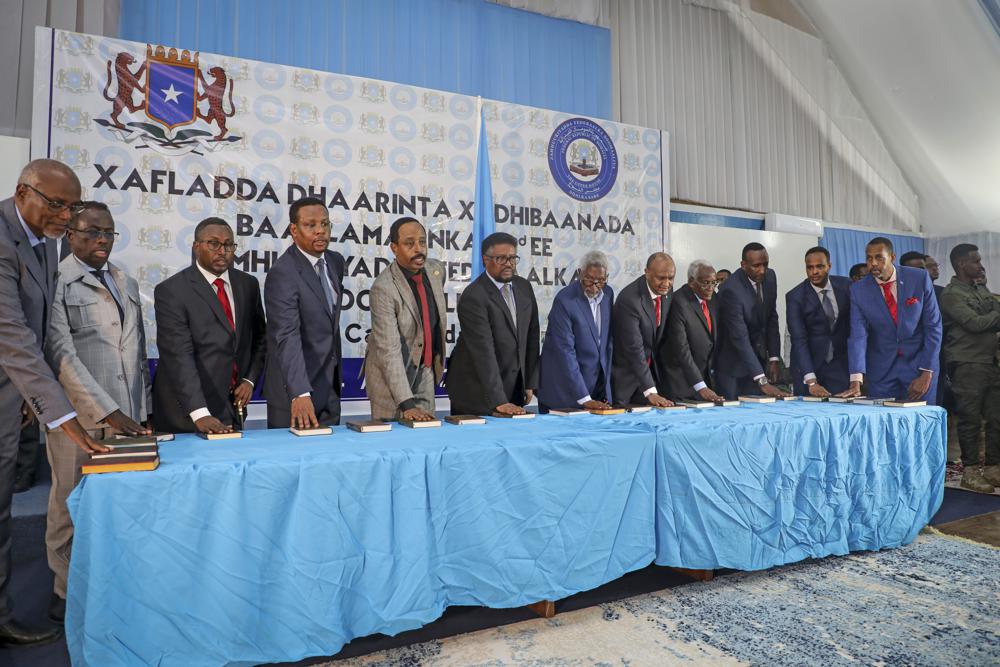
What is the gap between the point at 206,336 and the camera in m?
2.35

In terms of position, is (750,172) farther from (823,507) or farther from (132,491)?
(132,491)

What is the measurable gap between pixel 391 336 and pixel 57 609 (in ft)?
4.54

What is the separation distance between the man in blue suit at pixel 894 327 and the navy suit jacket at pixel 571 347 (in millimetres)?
1361

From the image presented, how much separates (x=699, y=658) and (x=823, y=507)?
990 millimetres

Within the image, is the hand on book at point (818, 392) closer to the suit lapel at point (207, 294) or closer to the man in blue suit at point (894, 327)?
the man in blue suit at point (894, 327)

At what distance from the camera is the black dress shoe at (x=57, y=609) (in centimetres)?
200

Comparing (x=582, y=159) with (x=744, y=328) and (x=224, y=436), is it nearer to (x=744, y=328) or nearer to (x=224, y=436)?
(x=744, y=328)

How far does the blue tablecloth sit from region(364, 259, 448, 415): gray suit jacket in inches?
19.0

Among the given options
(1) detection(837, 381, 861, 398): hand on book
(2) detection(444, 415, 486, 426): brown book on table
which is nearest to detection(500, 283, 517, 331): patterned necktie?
(2) detection(444, 415, 486, 426): brown book on table

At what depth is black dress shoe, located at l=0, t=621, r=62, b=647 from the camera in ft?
5.94

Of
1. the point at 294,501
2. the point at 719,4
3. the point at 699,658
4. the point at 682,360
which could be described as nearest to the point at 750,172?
the point at 719,4

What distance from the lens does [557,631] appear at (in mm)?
1956

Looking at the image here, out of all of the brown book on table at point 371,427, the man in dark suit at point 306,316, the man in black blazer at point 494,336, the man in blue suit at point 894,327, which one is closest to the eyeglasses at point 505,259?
the man in black blazer at point 494,336

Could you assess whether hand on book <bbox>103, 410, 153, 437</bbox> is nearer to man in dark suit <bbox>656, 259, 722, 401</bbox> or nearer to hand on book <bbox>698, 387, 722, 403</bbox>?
hand on book <bbox>698, 387, 722, 403</bbox>
